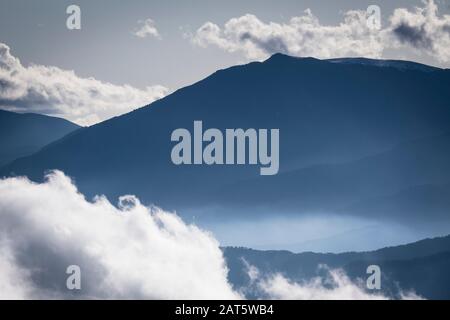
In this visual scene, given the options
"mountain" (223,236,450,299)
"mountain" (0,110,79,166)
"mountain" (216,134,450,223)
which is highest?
"mountain" (0,110,79,166)

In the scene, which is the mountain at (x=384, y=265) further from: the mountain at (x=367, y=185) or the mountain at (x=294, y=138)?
the mountain at (x=294, y=138)

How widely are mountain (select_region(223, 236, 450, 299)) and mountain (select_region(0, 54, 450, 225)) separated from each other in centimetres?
4328

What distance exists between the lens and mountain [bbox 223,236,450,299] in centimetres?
8012

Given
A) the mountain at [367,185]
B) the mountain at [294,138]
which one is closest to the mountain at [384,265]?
the mountain at [367,185]

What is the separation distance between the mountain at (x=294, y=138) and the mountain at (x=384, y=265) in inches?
1704

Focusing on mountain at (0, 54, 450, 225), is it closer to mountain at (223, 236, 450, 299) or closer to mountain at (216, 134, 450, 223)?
mountain at (216, 134, 450, 223)

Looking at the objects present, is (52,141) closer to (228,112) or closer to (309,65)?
(228,112)

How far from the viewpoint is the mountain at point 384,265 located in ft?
263

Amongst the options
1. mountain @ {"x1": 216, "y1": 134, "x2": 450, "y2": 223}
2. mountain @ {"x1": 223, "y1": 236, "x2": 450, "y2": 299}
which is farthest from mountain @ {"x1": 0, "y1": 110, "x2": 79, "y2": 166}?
mountain @ {"x1": 223, "y1": 236, "x2": 450, "y2": 299}

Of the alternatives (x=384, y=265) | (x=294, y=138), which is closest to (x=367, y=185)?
(x=294, y=138)

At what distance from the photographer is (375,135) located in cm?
19388

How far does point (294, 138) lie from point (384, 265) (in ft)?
296

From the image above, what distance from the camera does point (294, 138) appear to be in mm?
181250

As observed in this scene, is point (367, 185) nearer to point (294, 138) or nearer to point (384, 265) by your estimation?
point (294, 138)
